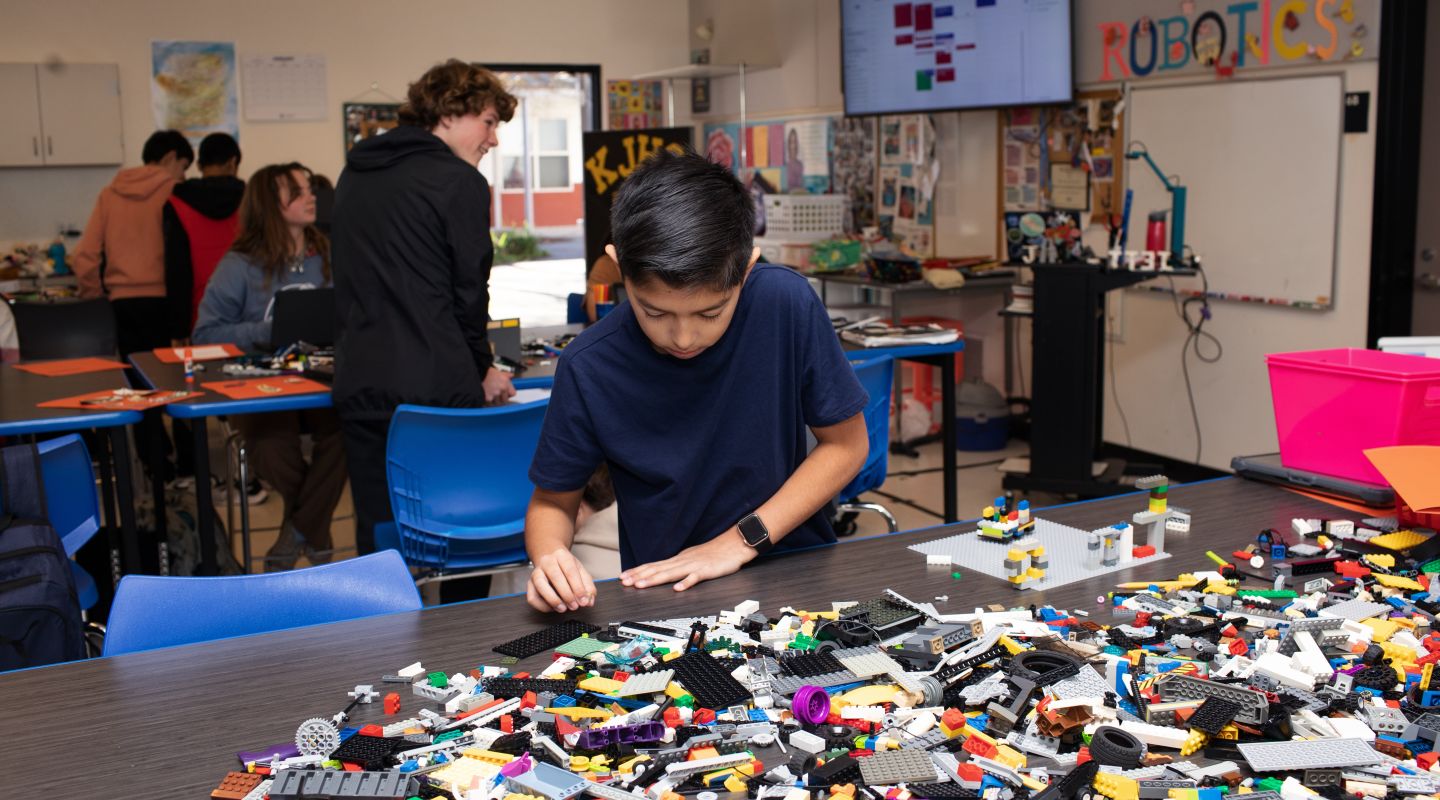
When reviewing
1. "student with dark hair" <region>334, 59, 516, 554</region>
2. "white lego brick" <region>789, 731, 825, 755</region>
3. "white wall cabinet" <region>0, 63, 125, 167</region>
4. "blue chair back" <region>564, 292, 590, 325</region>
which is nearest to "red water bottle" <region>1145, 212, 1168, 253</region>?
"blue chair back" <region>564, 292, 590, 325</region>

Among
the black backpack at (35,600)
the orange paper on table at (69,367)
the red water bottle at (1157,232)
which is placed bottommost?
the black backpack at (35,600)

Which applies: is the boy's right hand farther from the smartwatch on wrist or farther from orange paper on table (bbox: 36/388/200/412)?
orange paper on table (bbox: 36/388/200/412)

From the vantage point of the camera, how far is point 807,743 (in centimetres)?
126

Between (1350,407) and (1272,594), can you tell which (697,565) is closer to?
(1272,594)

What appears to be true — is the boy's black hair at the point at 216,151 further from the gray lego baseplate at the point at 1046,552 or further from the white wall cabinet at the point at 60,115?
the gray lego baseplate at the point at 1046,552

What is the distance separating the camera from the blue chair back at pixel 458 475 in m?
2.88

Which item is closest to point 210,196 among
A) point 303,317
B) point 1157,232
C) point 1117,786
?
point 303,317

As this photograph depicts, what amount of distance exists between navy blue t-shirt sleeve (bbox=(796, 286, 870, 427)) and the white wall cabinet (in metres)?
6.18

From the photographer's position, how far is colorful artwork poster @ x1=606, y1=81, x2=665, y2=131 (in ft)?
26.5

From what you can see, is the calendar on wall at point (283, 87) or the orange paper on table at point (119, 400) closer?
the orange paper on table at point (119, 400)

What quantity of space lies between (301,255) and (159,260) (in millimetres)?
1741

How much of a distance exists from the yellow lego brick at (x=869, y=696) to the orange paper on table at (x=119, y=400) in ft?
8.14

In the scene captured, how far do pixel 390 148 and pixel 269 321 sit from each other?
144cm

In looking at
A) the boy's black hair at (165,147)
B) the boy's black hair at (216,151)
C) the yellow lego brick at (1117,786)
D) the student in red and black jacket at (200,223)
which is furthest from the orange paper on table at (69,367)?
the yellow lego brick at (1117,786)
